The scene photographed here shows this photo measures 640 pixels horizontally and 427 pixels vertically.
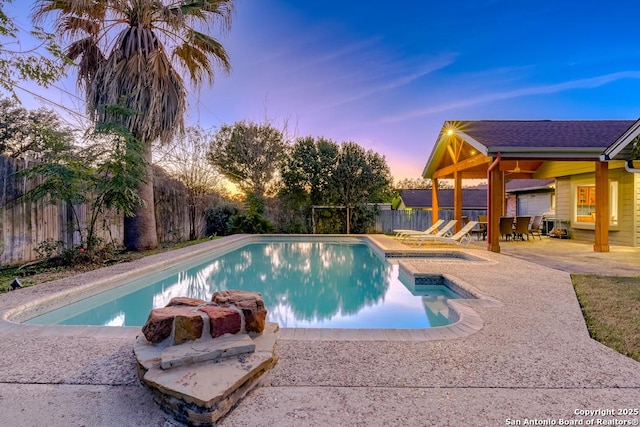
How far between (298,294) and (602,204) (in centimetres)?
859

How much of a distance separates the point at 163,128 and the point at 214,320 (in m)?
8.52

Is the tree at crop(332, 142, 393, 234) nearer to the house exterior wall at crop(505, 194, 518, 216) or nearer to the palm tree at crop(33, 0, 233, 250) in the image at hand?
the palm tree at crop(33, 0, 233, 250)

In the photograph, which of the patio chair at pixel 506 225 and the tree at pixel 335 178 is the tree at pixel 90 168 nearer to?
the tree at pixel 335 178

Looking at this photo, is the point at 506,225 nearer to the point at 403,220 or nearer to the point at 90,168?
the point at 403,220

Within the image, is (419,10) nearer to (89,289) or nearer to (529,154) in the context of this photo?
(529,154)

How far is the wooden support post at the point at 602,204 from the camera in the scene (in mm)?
8969

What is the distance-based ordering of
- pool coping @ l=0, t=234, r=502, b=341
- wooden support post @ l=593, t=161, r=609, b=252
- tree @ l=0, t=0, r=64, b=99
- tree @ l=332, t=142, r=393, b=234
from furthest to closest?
A: tree @ l=332, t=142, r=393, b=234 → wooden support post @ l=593, t=161, r=609, b=252 → tree @ l=0, t=0, r=64, b=99 → pool coping @ l=0, t=234, r=502, b=341

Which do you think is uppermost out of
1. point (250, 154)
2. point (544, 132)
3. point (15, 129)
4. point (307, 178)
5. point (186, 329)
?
point (250, 154)

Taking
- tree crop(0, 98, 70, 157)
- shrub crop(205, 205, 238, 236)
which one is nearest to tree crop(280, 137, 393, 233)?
shrub crop(205, 205, 238, 236)

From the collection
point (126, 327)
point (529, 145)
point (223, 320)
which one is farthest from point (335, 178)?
point (223, 320)

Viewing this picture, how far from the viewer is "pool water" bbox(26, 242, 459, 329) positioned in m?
4.89

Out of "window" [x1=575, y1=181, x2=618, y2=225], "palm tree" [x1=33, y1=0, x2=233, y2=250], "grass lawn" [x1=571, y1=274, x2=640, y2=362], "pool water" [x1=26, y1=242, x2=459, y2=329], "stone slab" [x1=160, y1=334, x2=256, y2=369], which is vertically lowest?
"pool water" [x1=26, y1=242, x2=459, y2=329]

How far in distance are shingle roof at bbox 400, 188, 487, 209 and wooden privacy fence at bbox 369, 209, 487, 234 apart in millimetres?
8784

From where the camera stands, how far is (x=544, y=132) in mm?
9977
